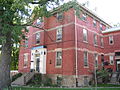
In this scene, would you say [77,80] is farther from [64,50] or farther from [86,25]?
[86,25]

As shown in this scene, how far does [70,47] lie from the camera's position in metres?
18.9

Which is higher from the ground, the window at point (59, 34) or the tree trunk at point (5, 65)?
the window at point (59, 34)

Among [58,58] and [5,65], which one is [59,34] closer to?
[58,58]

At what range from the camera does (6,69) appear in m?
13.1

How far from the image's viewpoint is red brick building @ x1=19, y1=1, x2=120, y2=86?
18.9m

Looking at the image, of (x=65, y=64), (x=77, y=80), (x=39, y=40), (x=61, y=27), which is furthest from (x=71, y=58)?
(x=39, y=40)

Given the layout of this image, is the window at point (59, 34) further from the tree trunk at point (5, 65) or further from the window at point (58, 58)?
the tree trunk at point (5, 65)

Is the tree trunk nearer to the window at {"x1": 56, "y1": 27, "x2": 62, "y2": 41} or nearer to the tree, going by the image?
the tree

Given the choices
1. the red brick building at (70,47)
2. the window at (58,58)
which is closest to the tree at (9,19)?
the red brick building at (70,47)

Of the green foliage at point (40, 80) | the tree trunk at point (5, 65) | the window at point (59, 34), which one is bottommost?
the green foliage at point (40, 80)

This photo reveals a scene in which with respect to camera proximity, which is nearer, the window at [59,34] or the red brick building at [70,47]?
the red brick building at [70,47]

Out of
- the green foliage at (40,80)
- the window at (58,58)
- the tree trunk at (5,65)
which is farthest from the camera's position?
the window at (58,58)

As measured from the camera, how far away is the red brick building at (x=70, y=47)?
18906mm

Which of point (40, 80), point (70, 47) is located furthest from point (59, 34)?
point (40, 80)
